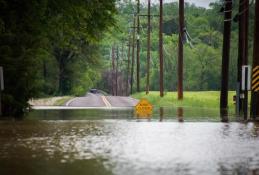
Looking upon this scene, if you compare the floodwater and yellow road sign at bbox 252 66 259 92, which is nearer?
the floodwater

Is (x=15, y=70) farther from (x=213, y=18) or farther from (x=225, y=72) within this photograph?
(x=213, y=18)

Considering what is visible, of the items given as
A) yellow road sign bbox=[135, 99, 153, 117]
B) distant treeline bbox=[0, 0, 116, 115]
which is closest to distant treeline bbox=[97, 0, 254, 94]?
yellow road sign bbox=[135, 99, 153, 117]

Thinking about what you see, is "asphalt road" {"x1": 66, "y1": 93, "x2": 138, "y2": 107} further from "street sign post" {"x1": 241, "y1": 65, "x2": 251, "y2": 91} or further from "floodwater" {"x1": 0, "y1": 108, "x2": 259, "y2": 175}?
"floodwater" {"x1": 0, "y1": 108, "x2": 259, "y2": 175}

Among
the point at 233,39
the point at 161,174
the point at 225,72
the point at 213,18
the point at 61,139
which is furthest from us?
the point at 213,18

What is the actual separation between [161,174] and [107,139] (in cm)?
500

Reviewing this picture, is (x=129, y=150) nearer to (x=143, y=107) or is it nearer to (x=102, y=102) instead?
(x=143, y=107)

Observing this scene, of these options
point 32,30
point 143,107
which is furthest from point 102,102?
point 32,30

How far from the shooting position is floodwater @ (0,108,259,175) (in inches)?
345

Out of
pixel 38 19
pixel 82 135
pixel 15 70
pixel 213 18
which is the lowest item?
pixel 82 135

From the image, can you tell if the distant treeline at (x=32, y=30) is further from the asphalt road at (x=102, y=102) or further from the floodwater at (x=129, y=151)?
the asphalt road at (x=102, y=102)

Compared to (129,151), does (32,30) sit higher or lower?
higher

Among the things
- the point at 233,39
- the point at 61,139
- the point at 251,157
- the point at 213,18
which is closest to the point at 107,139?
the point at 61,139

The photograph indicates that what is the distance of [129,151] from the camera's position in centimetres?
1091

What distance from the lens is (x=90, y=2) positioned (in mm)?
24703
